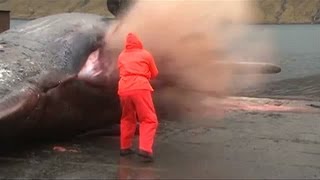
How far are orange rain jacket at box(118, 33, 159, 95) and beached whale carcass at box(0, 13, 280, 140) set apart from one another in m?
0.82

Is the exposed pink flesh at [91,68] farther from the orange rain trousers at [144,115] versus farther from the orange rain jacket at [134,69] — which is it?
the orange rain trousers at [144,115]

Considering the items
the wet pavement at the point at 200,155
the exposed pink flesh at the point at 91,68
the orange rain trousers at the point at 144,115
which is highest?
the exposed pink flesh at the point at 91,68

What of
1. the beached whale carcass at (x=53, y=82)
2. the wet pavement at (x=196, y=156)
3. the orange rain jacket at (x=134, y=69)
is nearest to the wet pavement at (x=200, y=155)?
the wet pavement at (x=196, y=156)

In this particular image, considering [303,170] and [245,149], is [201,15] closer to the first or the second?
[245,149]

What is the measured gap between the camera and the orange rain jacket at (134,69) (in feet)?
24.5

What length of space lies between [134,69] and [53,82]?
1.05 metres

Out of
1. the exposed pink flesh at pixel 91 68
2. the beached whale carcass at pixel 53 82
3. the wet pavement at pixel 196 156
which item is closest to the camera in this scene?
the wet pavement at pixel 196 156

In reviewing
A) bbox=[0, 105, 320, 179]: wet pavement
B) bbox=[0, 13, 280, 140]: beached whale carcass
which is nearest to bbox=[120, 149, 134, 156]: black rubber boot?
bbox=[0, 105, 320, 179]: wet pavement

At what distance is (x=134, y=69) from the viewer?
7.49m

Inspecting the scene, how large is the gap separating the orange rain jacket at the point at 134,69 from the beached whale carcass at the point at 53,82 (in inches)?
32.5

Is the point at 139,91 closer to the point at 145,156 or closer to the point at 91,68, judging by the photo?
the point at 145,156

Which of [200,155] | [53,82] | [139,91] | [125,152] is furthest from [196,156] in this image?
[53,82]

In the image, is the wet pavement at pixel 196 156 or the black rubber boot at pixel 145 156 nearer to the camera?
the wet pavement at pixel 196 156

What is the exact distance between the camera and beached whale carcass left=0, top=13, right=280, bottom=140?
284 inches
